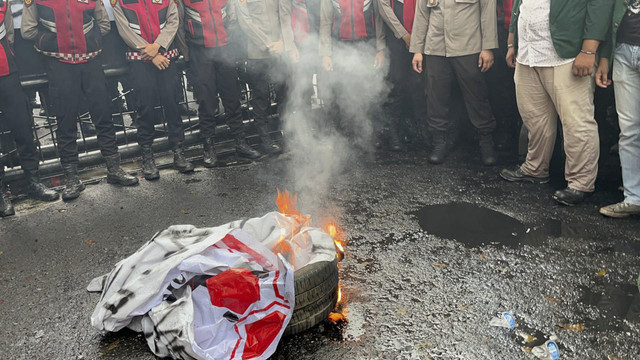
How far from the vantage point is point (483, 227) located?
5.03m

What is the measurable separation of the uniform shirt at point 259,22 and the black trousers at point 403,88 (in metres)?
1.58

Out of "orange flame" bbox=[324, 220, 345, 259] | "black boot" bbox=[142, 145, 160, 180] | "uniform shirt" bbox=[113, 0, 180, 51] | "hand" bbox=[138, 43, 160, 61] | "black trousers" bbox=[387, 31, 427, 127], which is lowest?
"orange flame" bbox=[324, 220, 345, 259]

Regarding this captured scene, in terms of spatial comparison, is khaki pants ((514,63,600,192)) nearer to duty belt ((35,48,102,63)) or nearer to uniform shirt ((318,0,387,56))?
uniform shirt ((318,0,387,56))

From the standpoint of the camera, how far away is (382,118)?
25.0ft

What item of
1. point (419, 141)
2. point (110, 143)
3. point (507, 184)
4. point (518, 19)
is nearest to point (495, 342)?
point (507, 184)

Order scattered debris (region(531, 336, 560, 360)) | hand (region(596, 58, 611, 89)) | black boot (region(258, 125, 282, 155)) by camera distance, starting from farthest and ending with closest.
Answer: black boot (region(258, 125, 282, 155)), hand (region(596, 58, 611, 89)), scattered debris (region(531, 336, 560, 360))

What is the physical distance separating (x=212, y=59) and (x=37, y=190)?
2686 millimetres

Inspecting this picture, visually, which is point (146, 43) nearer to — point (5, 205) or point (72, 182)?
point (72, 182)

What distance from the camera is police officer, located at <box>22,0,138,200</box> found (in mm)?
6004

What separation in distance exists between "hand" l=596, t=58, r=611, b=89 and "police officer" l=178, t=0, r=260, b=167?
4.30 meters

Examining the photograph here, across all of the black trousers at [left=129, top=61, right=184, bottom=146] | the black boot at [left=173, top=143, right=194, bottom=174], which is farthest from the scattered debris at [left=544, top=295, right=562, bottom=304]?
the black trousers at [left=129, top=61, right=184, bottom=146]

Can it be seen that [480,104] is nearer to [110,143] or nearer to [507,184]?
[507,184]

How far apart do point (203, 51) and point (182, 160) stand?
4.81 ft

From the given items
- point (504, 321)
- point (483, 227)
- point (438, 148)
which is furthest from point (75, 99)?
point (504, 321)
